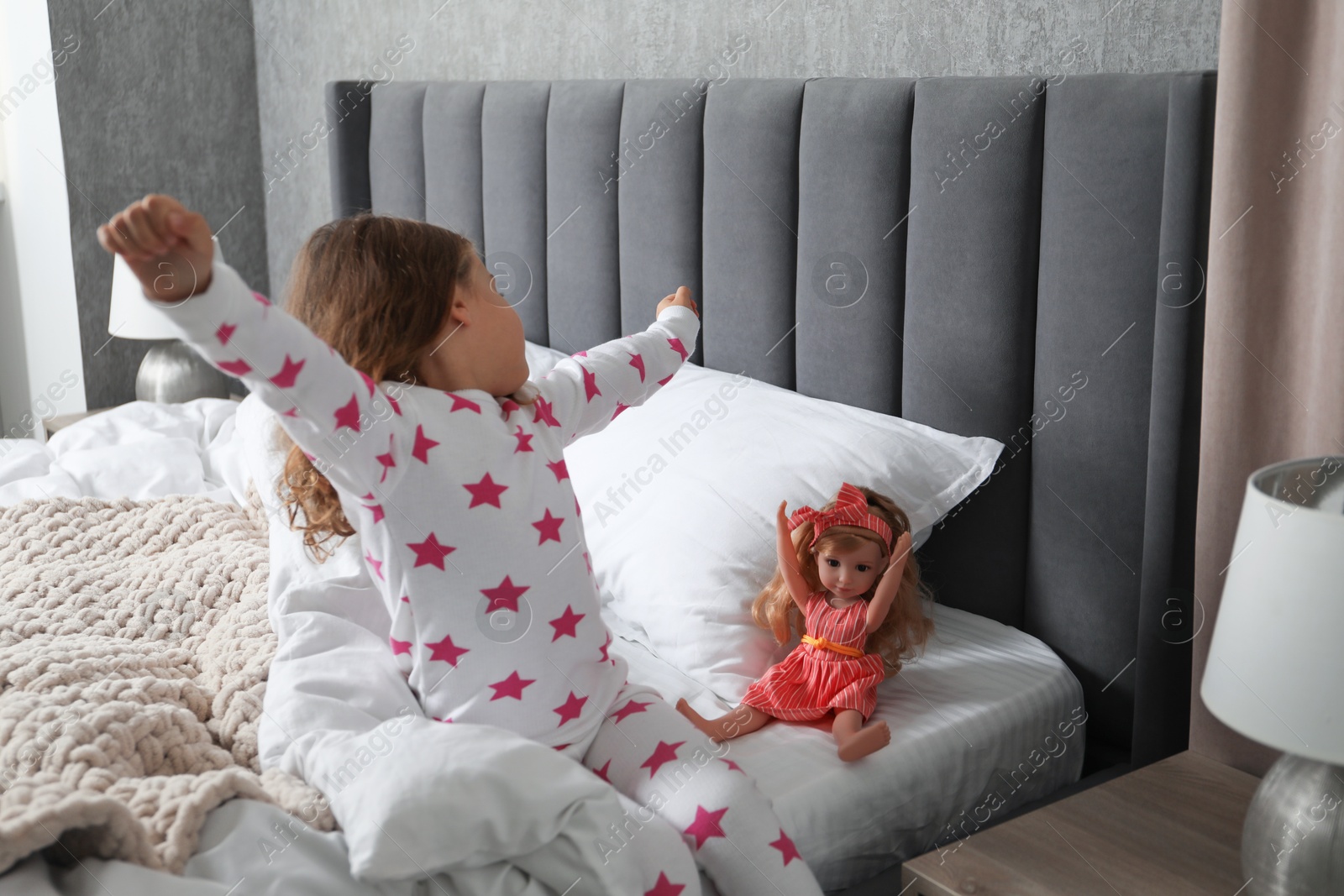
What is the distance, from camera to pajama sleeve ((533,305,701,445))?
121cm

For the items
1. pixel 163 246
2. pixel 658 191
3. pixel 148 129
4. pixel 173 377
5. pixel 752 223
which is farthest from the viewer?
pixel 148 129

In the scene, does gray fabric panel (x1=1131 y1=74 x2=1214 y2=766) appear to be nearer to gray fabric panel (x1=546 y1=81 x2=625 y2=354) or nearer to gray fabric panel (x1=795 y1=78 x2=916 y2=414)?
gray fabric panel (x1=795 y1=78 x2=916 y2=414)

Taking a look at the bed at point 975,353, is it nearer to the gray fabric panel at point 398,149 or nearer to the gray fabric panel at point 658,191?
the gray fabric panel at point 658,191

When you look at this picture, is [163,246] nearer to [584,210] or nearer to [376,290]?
[376,290]

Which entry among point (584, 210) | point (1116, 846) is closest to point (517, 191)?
point (584, 210)

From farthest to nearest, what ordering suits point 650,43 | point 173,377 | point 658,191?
point 173,377, point 650,43, point 658,191

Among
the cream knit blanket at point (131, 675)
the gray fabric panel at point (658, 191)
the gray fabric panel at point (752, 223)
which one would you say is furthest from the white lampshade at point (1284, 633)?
the gray fabric panel at point (658, 191)

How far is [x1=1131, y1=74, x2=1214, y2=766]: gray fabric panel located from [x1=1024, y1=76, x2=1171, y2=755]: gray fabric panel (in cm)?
4

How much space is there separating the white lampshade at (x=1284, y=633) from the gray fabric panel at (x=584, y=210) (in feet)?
→ 4.34

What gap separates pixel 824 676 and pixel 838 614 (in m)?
0.07

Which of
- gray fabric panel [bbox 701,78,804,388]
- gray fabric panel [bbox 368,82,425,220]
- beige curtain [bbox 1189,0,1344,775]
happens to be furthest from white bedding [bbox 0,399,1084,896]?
gray fabric panel [bbox 368,82,425,220]

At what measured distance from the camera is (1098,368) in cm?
133

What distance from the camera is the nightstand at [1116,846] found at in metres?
1.00

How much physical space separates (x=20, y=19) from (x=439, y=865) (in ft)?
9.64
